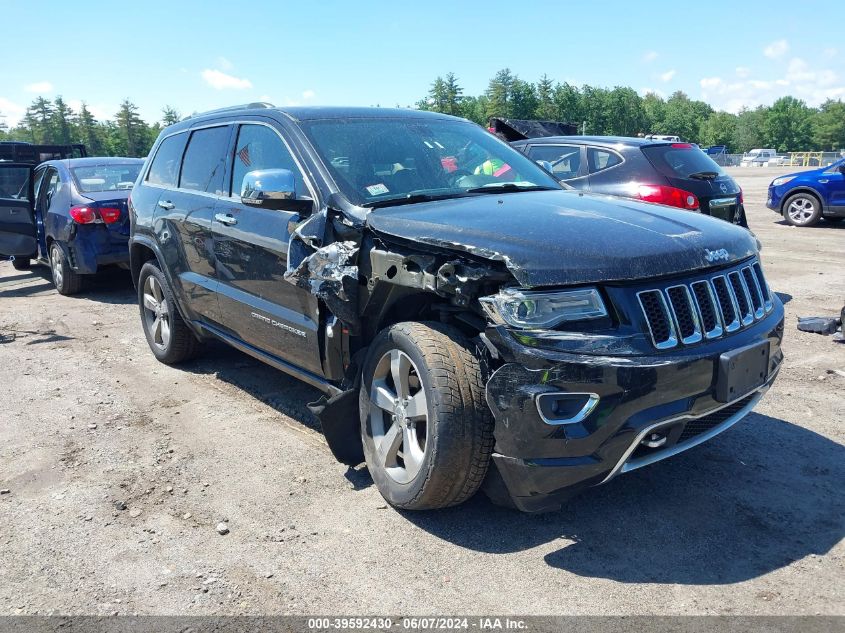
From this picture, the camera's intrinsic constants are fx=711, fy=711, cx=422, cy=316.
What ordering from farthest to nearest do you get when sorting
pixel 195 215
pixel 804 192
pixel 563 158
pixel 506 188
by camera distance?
pixel 804 192 < pixel 563 158 < pixel 195 215 < pixel 506 188

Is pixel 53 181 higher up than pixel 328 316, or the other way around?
pixel 53 181

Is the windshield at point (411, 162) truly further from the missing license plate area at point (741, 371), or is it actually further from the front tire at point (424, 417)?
the missing license plate area at point (741, 371)

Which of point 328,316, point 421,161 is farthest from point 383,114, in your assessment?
point 328,316

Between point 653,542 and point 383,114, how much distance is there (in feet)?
9.49

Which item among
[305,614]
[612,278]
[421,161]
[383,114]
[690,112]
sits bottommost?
[305,614]

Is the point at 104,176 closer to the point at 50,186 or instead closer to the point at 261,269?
the point at 50,186

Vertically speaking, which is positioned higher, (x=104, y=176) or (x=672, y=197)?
(x=104, y=176)

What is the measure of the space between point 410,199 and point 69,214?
22.4ft

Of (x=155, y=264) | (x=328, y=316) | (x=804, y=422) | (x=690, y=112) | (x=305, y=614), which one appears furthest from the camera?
(x=690, y=112)

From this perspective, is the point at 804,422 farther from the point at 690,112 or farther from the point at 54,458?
the point at 690,112

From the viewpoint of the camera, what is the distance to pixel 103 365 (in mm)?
6242

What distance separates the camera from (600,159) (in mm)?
8258

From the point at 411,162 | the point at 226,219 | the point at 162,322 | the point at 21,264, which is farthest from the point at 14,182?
the point at 411,162

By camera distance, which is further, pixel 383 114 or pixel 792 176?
pixel 792 176
